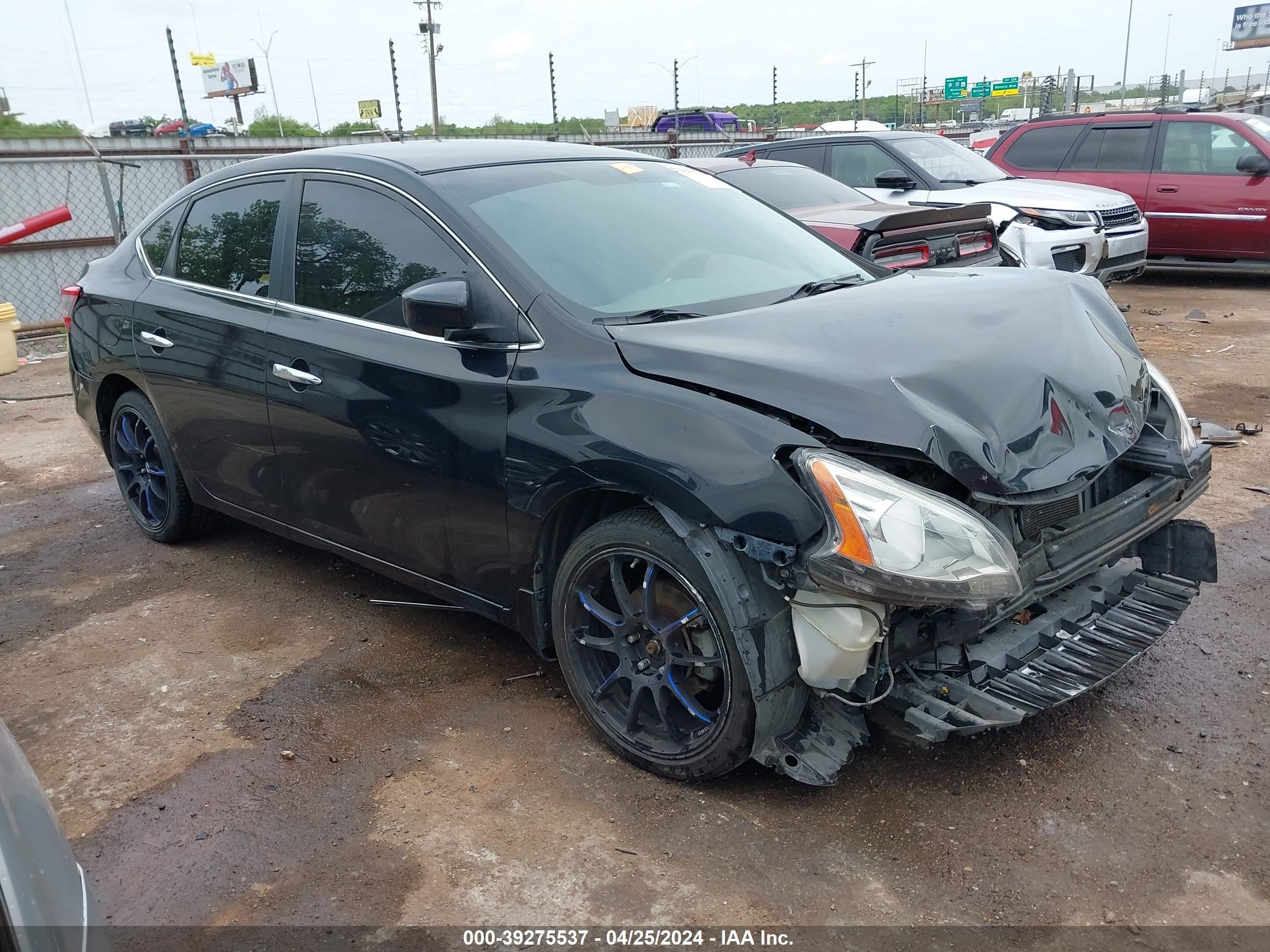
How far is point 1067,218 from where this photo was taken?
30.0 feet

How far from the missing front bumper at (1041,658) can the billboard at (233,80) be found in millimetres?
55854

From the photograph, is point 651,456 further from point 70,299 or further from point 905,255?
point 905,255

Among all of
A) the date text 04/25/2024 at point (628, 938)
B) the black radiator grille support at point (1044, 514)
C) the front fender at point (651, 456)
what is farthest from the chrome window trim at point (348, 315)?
the date text 04/25/2024 at point (628, 938)

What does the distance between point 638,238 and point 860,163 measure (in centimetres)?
703

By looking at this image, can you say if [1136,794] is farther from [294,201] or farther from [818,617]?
[294,201]

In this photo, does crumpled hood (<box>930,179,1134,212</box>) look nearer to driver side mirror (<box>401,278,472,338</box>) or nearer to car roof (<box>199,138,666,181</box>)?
car roof (<box>199,138,666,181</box>)

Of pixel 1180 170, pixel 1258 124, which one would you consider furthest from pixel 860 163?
pixel 1258 124

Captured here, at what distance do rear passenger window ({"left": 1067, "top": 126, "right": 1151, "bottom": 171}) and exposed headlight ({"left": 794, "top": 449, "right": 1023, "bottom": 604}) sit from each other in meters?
10.5

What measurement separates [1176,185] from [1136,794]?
10.1 metres

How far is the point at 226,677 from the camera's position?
3.79m

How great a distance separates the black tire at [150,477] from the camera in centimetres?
477

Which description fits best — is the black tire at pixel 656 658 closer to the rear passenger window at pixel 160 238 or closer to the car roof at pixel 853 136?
the rear passenger window at pixel 160 238

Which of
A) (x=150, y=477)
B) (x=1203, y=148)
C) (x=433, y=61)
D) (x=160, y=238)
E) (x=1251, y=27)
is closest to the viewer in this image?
(x=160, y=238)

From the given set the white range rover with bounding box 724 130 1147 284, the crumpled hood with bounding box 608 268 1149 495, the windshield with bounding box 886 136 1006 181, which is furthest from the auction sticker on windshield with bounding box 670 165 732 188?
the windshield with bounding box 886 136 1006 181
